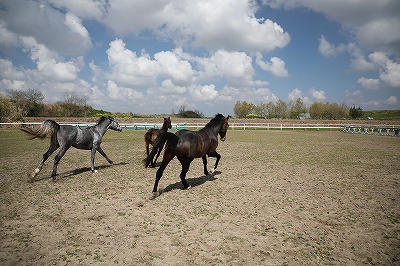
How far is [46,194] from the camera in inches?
250

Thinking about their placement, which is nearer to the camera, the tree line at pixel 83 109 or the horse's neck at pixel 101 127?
the horse's neck at pixel 101 127

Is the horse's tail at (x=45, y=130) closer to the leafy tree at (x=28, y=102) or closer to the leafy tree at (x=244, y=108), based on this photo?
the leafy tree at (x=28, y=102)

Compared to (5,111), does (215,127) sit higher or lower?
lower

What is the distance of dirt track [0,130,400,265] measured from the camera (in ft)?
11.7

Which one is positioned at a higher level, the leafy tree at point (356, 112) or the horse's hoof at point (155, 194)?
the leafy tree at point (356, 112)

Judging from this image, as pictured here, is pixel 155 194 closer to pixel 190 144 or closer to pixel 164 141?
pixel 164 141

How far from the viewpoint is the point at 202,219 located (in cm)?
484

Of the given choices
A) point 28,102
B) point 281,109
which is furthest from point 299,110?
point 28,102

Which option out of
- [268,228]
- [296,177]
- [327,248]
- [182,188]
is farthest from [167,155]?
[296,177]

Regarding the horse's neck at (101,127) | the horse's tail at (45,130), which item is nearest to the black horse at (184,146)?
the horse's tail at (45,130)

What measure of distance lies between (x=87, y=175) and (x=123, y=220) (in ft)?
15.2

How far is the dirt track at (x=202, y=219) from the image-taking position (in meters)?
3.58

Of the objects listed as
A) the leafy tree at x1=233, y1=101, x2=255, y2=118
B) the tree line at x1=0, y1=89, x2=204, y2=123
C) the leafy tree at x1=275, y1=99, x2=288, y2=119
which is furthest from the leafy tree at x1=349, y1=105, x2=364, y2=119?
the tree line at x1=0, y1=89, x2=204, y2=123

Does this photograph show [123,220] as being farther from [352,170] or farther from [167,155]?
[352,170]
